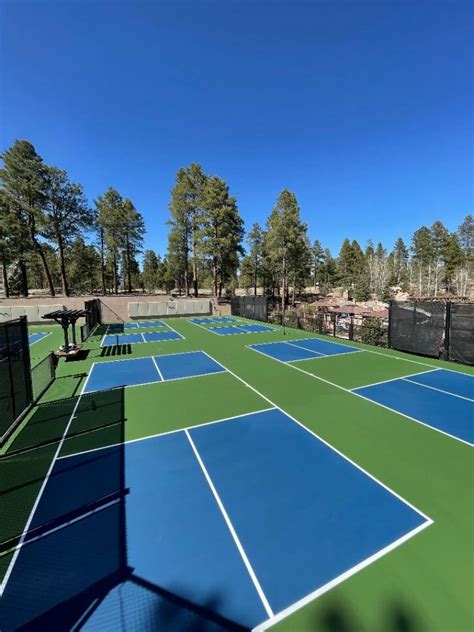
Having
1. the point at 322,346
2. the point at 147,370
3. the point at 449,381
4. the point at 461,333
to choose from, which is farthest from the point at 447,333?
the point at 147,370

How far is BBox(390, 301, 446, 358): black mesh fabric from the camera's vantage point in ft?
35.8

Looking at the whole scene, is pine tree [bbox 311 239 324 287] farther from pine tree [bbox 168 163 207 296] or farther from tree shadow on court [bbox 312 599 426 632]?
tree shadow on court [bbox 312 599 426 632]

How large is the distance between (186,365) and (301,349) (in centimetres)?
559

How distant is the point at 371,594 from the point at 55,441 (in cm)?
575

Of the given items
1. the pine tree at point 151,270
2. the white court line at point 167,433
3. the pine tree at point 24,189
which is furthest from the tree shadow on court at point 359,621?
the pine tree at point 151,270

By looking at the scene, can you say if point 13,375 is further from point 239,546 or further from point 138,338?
point 138,338

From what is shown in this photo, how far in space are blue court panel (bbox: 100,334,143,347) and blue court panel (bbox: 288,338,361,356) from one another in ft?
29.0

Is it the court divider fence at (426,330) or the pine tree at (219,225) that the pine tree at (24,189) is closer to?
the pine tree at (219,225)

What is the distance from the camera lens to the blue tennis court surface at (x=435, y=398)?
5.92 meters

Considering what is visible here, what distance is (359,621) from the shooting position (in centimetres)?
242

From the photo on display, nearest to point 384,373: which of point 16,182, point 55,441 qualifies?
point 55,441

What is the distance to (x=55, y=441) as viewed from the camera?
5.64 metres

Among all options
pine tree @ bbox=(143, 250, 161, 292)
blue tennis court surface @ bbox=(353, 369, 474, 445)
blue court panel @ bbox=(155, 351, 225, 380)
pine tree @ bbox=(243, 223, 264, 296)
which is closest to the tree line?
pine tree @ bbox=(243, 223, 264, 296)

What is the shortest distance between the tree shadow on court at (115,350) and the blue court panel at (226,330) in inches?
238
